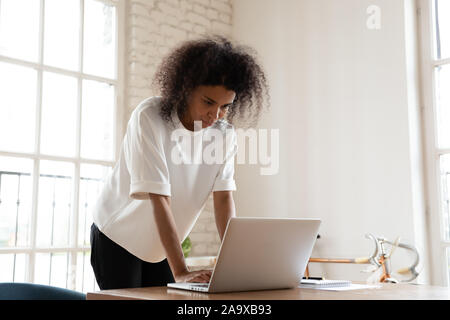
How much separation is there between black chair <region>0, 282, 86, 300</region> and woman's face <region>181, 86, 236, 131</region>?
686 mm

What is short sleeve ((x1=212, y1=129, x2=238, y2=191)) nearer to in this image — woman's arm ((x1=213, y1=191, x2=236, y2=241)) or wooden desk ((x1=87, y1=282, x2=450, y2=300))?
woman's arm ((x1=213, y1=191, x2=236, y2=241))

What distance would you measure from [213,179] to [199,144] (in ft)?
0.48

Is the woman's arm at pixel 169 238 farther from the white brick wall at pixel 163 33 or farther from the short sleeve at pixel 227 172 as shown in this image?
the white brick wall at pixel 163 33

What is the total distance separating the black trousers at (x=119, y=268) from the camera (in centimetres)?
192

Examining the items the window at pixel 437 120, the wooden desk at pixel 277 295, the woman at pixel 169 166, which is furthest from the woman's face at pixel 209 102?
the window at pixel 437 120

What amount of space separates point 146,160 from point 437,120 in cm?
226

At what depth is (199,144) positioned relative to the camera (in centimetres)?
199

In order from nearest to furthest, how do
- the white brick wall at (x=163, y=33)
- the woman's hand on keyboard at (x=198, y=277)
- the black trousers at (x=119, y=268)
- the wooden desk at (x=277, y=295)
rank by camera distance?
the wooden desk at (x=277, y=295)
the woman's hand on keyboard at (x=198, y=277)
the black trousers at (x=119, y=268)
the white brick wall at (x=163, y=33)

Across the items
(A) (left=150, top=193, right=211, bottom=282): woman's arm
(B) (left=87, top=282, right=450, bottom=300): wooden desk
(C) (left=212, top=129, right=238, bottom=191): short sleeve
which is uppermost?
(C) (left=212, top=129, right=238, bottom=191): short sleeve

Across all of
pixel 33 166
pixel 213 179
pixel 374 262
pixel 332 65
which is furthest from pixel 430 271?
pixel 33 166

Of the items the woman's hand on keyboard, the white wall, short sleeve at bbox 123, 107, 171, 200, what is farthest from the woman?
the white wall

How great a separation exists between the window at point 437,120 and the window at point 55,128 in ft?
6.47

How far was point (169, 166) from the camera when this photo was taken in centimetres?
193

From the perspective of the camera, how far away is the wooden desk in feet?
4.13
